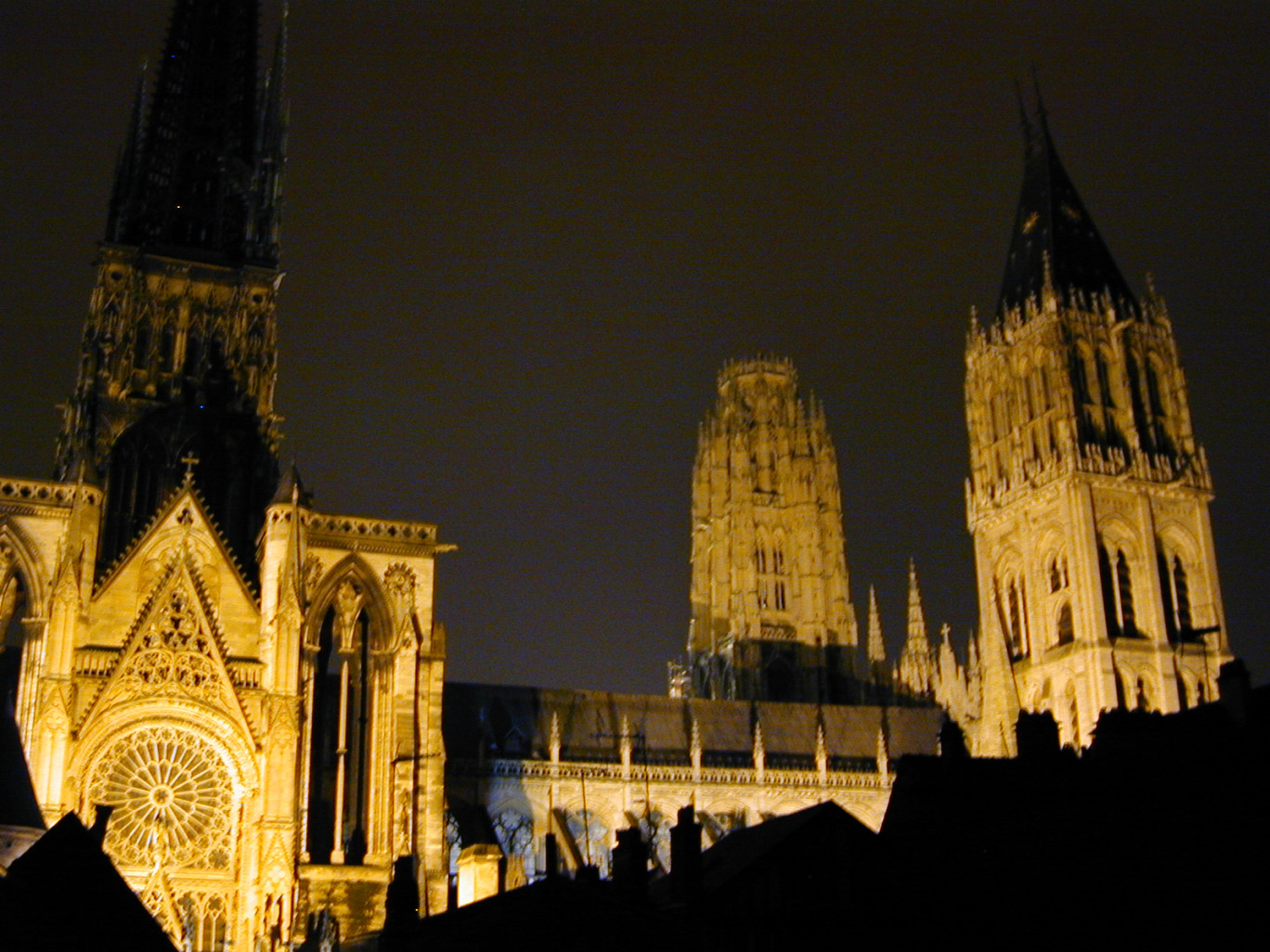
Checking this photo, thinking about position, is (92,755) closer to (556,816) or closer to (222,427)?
(222,427)

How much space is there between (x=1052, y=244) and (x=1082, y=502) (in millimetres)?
15115

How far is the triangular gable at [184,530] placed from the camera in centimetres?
4647

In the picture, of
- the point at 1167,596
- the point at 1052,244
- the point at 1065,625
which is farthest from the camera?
the point at 1052,244

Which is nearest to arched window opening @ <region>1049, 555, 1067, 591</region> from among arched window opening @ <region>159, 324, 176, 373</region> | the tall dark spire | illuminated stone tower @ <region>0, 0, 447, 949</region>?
illuminated stone tower @ <region>0, 0, 447, 949</region>

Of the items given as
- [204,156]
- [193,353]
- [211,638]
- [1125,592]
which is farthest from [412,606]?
[1125,592]

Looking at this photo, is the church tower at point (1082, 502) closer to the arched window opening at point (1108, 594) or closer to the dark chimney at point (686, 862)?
the arched window opening at point (1108, 594)

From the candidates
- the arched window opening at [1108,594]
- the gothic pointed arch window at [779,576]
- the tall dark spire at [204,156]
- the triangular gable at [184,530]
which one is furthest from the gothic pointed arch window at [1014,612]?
the triangular gable at [184,530]

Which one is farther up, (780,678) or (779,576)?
(779,576)

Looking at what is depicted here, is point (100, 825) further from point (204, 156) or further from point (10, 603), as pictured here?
point (204, 156)

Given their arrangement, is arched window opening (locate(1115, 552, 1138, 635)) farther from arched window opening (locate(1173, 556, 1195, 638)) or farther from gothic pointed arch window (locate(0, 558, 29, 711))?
gothic pointed arch window (locate(0, 558, 29, 711))

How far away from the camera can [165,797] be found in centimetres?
4388

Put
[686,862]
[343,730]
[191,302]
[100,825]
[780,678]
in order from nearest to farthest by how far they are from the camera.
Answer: [686,862], [100,825], [343,730], [191,302], [780,678]

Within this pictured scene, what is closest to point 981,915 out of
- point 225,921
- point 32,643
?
point 225,921

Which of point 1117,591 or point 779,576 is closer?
point 1117,591
